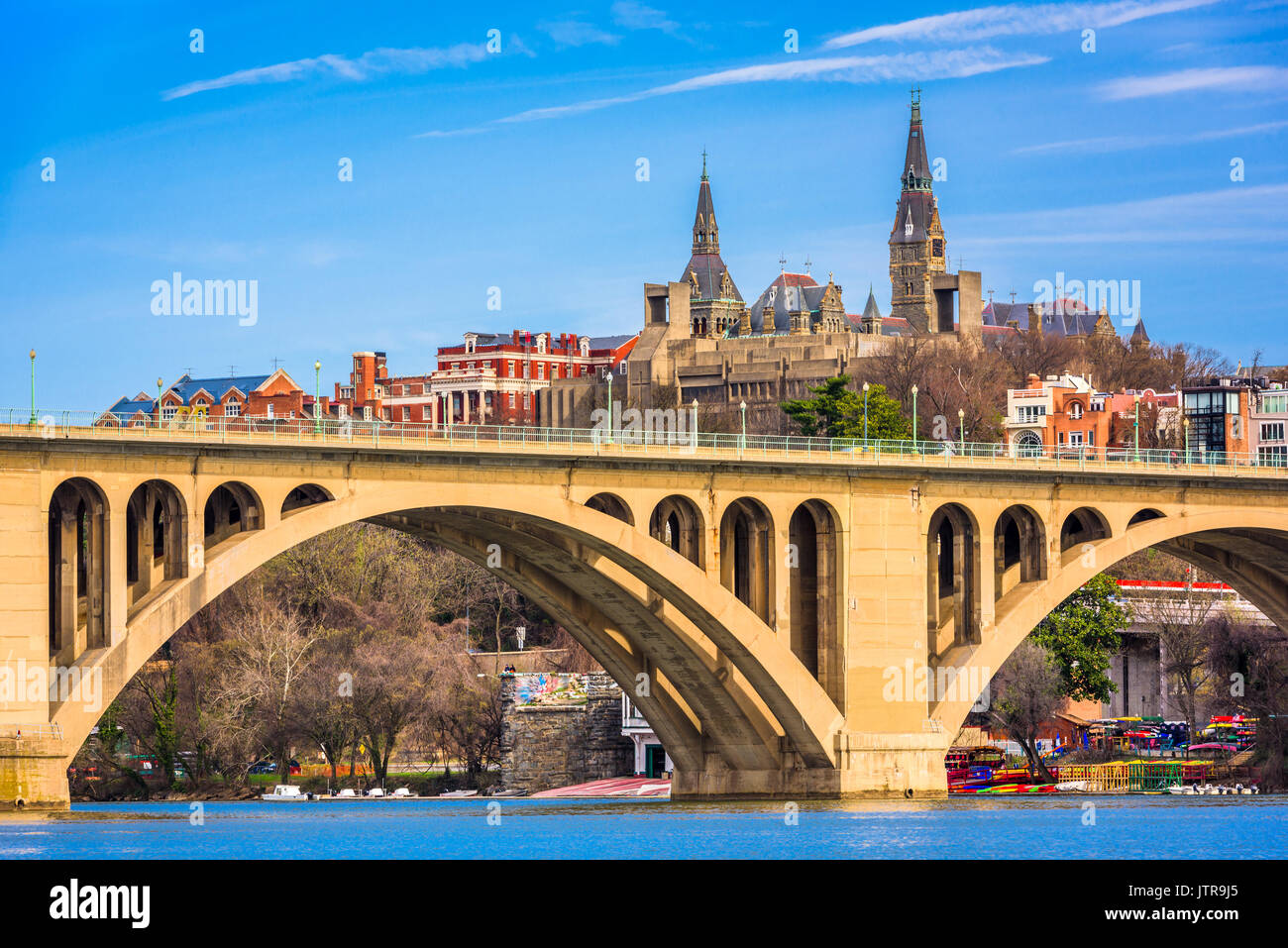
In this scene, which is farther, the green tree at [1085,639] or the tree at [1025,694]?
the green tree at [1085,639]

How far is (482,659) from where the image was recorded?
128000mm

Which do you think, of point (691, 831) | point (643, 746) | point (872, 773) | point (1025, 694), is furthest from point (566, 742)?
point (691, 831)

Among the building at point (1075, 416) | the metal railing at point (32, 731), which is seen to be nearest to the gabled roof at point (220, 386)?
the building at point (1075, 416)

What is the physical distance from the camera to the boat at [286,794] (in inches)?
4279

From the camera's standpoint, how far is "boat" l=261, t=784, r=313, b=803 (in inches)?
4279

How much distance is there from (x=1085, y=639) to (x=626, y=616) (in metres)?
37.6

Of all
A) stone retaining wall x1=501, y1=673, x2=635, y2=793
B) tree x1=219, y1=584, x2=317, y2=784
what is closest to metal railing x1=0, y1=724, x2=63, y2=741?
tree x1=219, y1=584, x2=317, y2=784

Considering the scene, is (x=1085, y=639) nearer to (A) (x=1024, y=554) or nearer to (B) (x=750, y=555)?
(A) (x=1024, y=554)

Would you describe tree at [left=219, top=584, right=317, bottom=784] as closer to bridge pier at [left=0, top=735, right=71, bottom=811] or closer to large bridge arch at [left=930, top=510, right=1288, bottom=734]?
large bridge arch at [left=930, top=510, right=1288, bottom=734]

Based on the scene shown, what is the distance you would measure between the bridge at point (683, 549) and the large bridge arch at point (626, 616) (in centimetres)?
10

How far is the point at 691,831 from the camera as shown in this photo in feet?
249

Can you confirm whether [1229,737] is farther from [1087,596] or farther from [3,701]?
[3,701]

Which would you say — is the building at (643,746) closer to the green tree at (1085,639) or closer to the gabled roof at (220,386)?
the green tree at (1085,639)
